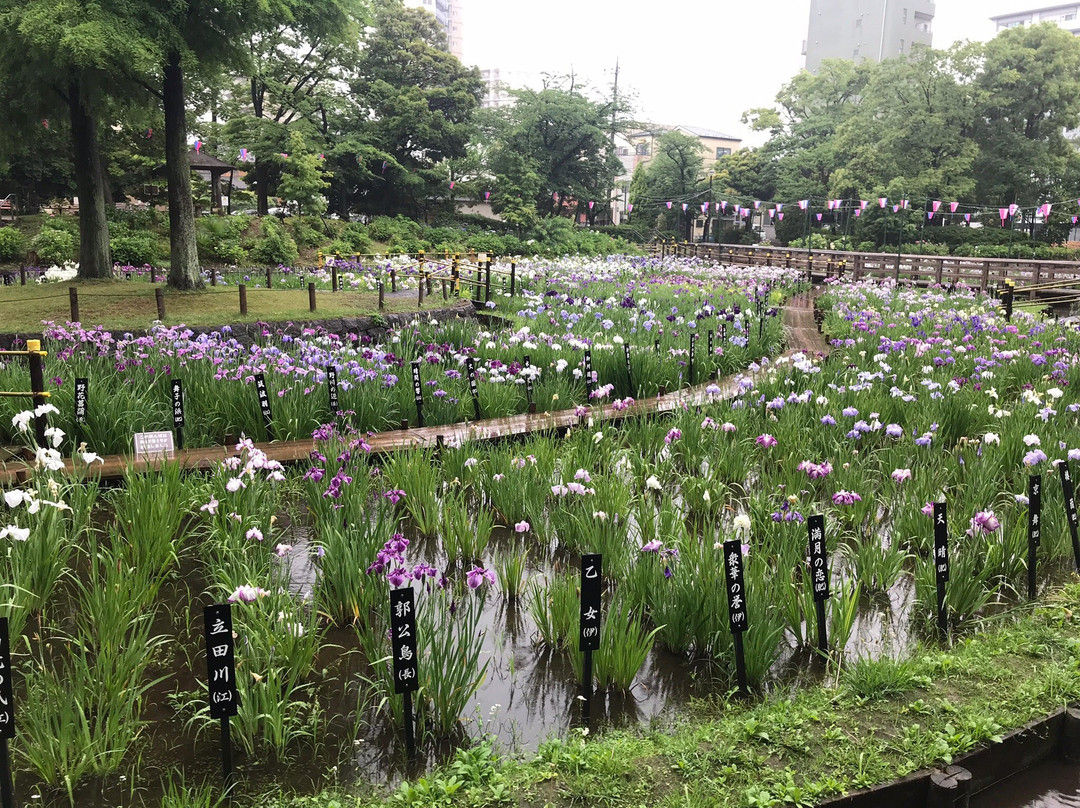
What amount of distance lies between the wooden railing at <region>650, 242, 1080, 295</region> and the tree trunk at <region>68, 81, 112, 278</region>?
16.2m

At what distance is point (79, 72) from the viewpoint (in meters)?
11.8

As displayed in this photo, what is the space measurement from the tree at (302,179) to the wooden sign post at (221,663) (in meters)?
23.4

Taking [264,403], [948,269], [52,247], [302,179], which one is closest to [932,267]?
[948,269]

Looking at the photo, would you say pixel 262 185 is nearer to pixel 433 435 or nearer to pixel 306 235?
pixel 306 235

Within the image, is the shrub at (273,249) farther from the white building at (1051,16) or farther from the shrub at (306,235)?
the white building at (1051,16)

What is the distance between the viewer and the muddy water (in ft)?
9.14

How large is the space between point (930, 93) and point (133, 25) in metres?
32.6

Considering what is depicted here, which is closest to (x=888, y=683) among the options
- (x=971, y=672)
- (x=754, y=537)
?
(x=971, y=672)

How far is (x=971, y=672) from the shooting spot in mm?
3184

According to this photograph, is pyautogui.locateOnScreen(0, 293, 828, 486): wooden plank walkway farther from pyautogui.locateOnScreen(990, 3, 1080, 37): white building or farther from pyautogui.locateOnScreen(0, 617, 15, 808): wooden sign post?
pyautogui.locateOnScreen(990, 3, 1080, 37): white building

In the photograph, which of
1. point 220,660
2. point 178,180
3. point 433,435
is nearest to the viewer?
point 220,660

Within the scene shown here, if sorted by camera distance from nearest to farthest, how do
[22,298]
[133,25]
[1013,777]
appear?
[1013,777], [133,25], [22,298]

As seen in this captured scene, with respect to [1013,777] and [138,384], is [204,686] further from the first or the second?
[138,384]

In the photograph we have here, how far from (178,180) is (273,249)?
9.66 meters
